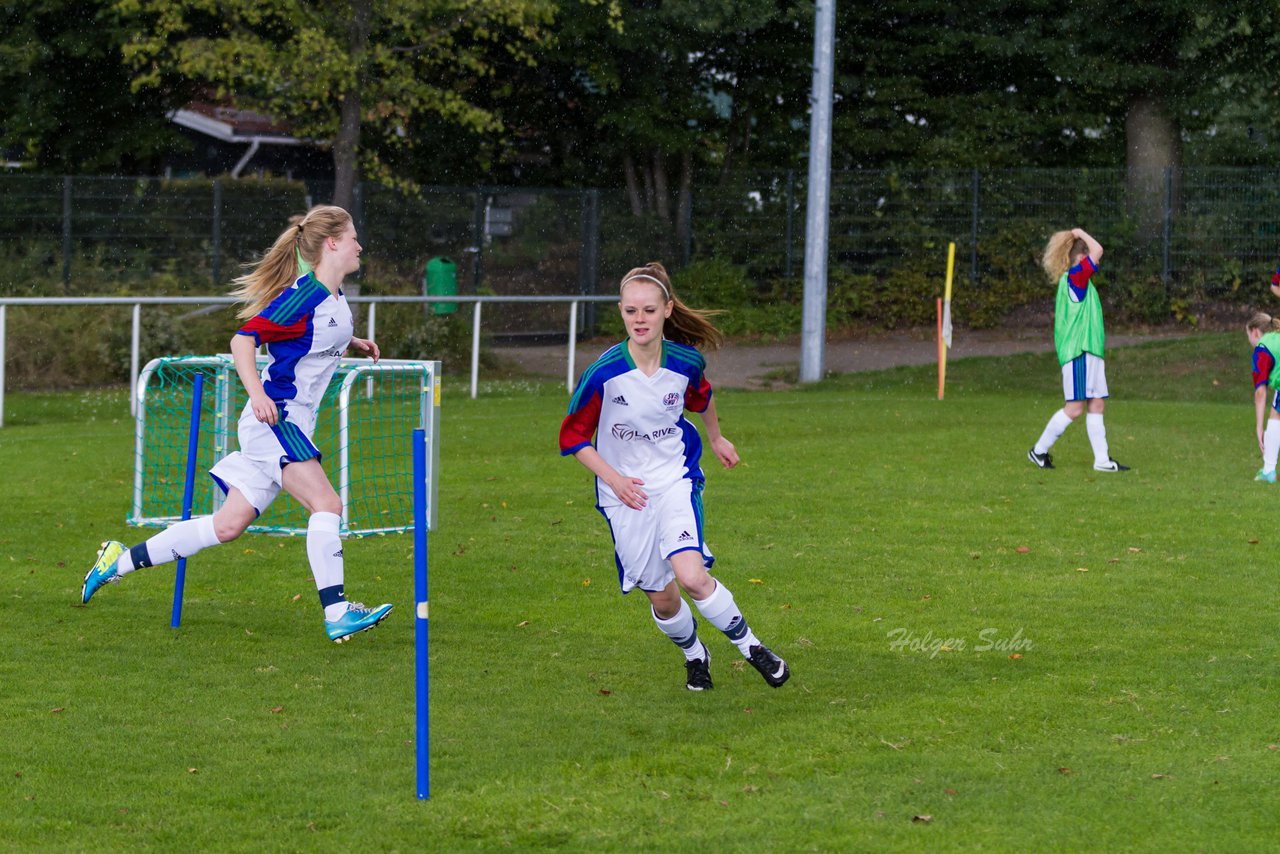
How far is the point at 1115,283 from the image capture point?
25.5 meters

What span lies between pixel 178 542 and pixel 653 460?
235 centimetres

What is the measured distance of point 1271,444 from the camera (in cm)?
1274

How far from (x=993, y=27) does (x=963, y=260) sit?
493 centimetres

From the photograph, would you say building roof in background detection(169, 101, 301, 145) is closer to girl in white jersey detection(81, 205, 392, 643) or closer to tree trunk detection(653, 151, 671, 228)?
tree trunk detection(653, 151, 671, 228)

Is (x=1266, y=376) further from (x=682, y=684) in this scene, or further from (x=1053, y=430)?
(x=682, y=684)

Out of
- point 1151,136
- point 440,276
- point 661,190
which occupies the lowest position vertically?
point 440,276

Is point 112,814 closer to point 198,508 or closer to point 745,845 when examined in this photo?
point 745,845

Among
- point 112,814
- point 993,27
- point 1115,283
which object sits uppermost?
point 993,27

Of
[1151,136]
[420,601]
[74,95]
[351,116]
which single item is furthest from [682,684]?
[74,95]

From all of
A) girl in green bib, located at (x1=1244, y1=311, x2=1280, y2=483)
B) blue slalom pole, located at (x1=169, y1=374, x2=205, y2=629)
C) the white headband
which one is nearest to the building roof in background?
girl in green bib, located at (x1=1244, y1=311, x2=1280, y2=483)

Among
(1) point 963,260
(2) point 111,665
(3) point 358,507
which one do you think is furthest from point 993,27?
(2) point 111,665

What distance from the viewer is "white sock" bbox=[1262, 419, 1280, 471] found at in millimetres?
12680

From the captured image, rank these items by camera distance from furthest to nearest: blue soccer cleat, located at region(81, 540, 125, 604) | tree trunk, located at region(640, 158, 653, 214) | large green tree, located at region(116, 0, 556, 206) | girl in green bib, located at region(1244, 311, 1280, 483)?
tree trunk, located at region(640, 158, 653, 214), large green tree, located at region(116, 0, 556, 206), girl in green bib, located at region(1244, 311, 1280, 483), blue soccer cleat, located at region(81, 540, 125, 604)

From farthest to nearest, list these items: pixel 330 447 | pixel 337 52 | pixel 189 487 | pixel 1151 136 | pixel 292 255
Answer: pixel 1151 136 < pixel 337 52 < pixel 330 447 < pixel 189 487 < pixel 292 255
